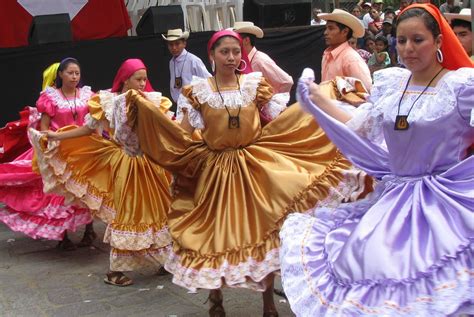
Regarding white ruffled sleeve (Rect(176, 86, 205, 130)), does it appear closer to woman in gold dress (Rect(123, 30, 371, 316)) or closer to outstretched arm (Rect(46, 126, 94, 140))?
woman in gold dress (Rect(123, 30, 371, 316))

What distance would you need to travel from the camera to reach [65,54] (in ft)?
34.5

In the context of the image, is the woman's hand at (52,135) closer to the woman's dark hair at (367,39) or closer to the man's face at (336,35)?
the man's face at (336,35)

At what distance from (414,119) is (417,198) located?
14.4 inches

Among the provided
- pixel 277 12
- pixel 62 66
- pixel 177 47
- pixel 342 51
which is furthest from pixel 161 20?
pixel 342 51

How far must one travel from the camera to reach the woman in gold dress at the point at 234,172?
4.29m

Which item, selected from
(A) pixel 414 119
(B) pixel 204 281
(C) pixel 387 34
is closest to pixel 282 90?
(B) pixel 204 281

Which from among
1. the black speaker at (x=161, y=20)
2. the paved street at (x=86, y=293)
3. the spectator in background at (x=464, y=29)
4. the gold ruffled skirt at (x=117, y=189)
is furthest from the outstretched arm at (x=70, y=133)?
the black speaker at (x=161, y=20)

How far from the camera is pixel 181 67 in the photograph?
9641 mm

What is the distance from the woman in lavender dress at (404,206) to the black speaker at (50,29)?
25.3 ft

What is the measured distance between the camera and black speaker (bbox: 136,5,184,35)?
37.4ft

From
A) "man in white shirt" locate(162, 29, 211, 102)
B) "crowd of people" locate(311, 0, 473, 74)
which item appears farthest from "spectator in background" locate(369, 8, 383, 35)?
"man in white shirt" locate(162, 29, 211, 102)

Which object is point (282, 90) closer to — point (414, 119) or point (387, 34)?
point (414, 119)

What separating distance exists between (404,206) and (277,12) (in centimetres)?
1009

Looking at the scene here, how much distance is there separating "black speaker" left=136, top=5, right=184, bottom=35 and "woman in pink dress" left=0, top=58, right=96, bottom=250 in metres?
4.56
